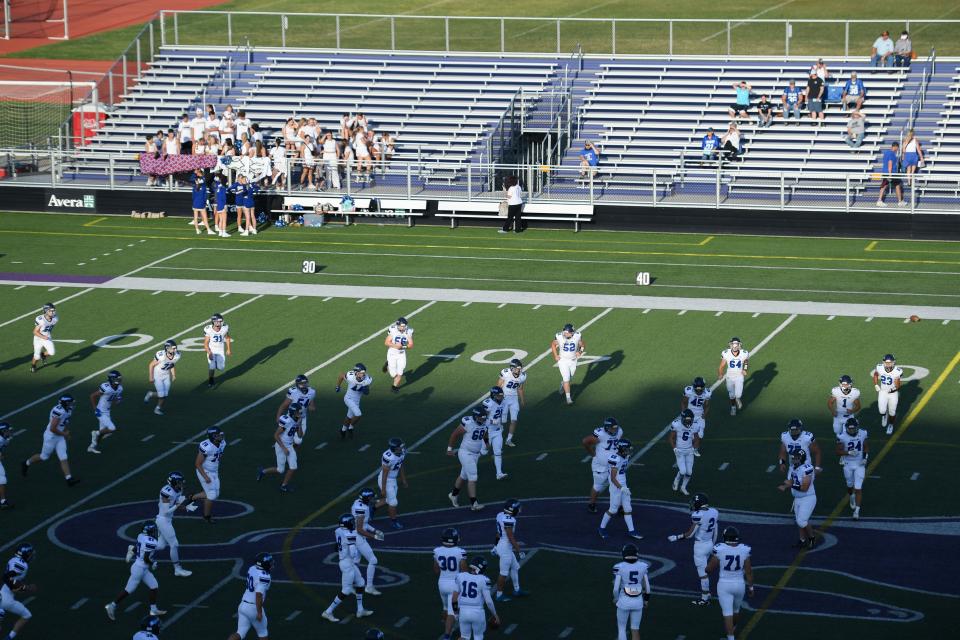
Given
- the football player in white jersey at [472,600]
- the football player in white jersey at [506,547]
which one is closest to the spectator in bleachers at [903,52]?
the football player in white jersey at [506,547]

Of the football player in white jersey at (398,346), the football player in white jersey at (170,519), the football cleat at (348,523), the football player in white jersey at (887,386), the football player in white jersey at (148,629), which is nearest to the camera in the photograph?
the football player in white jersey at (148,629)

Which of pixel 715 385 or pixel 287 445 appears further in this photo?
pixel 715 385

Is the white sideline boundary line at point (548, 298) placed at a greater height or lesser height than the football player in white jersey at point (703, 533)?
greater

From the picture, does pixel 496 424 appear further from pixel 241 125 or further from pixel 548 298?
pixel 241 125

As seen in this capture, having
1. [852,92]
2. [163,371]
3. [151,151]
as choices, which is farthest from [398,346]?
[852,92]

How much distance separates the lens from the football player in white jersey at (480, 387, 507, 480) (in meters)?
23.5

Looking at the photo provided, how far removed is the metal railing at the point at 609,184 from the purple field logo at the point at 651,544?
66.7 feet

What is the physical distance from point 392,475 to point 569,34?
46.5 meters

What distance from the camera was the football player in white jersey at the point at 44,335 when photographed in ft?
96.9

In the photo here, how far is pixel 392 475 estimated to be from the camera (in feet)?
73.0

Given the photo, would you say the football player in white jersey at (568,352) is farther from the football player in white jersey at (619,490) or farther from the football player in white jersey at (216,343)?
the football player in white jersey at (216,343)

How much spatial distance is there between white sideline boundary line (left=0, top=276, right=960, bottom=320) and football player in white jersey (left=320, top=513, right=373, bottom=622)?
50.6 feet

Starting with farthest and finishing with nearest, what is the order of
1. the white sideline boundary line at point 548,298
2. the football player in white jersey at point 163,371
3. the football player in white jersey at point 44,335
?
the white sideline boundary line at point 548,298 < the football player in white jersey at point 44,335 < the football player in white jersey at point 163,371

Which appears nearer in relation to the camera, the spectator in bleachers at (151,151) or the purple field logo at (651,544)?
the purple field logo at (651,544)
